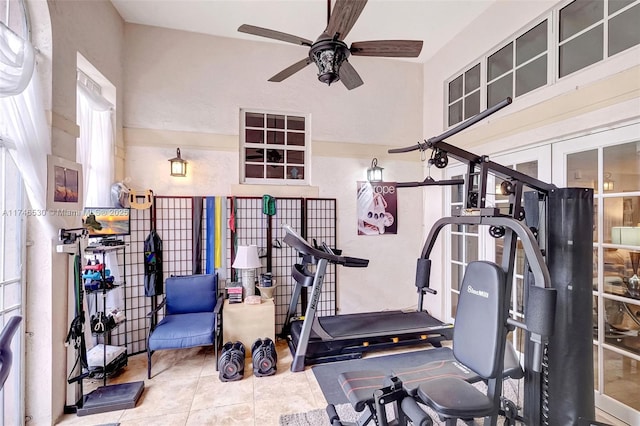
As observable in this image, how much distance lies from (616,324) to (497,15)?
3.42 m

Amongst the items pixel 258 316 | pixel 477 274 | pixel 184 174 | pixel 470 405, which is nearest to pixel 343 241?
pixel 258 316

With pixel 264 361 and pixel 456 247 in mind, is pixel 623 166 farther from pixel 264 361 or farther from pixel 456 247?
pixel 264 361

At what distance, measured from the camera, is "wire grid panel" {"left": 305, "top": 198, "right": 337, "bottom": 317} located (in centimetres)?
427

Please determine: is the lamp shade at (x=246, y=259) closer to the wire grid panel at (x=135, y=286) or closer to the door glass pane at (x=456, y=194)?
the wire grid panel at (x=135, y=286)

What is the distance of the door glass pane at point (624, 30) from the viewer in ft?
7.40

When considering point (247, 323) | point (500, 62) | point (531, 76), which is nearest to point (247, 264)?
point (247, 323)

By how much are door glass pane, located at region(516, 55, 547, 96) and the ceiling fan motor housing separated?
7.32 ft

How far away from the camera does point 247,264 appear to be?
351 centimetres

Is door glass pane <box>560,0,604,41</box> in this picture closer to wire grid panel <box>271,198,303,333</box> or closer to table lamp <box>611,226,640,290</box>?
table lamp <box>611,226,640,290</box>

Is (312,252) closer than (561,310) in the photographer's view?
No

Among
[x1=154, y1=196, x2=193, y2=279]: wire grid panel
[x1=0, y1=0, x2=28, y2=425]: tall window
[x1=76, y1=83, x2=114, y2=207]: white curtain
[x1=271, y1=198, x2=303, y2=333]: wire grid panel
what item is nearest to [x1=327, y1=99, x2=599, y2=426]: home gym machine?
[x1=271, y1=198, x2=303, y2=333]: wire grid panel

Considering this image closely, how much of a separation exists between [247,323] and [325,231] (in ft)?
5.39

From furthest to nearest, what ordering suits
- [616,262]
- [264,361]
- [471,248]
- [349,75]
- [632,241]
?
[471,248] → [264,361] → [349,75] → [616,262] → [632,241]

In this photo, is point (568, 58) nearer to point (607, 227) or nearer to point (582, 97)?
point (582, 97)
